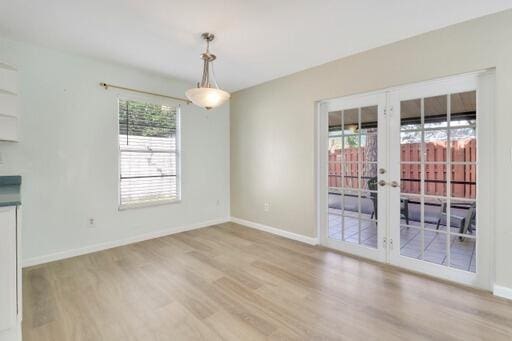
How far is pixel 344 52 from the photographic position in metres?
3.11

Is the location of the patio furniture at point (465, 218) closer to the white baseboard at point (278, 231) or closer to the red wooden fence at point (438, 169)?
the red wooden fence at point (438, 169)

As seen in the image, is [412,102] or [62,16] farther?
[412,102]

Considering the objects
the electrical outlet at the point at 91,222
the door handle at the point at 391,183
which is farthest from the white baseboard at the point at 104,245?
the door handle at the point at 391,183

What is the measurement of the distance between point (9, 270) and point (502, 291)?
374 centimetres

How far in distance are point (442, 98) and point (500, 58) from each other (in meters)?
0.52

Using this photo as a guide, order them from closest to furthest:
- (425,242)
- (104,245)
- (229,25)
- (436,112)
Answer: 1. (229,25)
2. (436,112)
3. (425,242)
4. (104,245)

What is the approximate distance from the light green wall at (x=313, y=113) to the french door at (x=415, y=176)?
0.13m

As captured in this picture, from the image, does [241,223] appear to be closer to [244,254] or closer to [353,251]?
[244,254]

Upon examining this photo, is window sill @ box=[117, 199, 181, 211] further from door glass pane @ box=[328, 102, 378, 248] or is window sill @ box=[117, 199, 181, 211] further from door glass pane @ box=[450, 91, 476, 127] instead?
door glass pane @ box=[450, 91, 476, 127]

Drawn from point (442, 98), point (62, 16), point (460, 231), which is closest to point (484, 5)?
point (442, 98)

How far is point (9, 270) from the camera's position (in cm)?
152

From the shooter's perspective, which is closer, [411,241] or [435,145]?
[435,145]

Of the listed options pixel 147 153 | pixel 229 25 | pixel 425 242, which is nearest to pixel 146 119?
pixel 147 153

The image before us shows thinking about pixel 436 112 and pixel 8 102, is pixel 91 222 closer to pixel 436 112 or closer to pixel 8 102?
pixel 8 102
